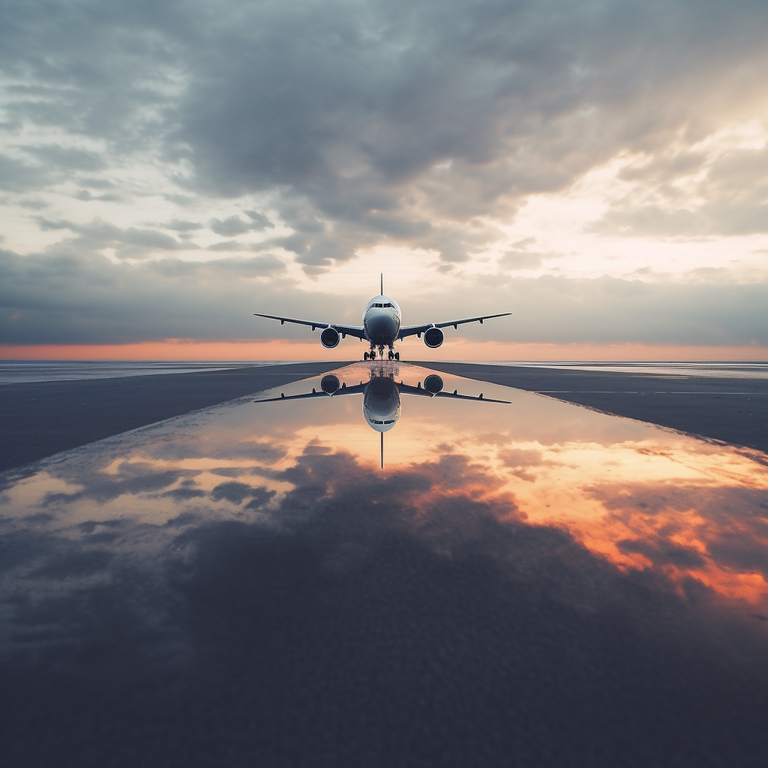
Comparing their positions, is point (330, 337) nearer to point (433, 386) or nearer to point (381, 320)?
point (381, 320)

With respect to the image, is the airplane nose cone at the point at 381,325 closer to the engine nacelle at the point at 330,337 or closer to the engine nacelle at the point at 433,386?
the engine nacelle at the point at 330,337

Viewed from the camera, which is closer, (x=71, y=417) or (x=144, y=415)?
(x=71, y=417)

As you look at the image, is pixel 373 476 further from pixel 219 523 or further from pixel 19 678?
pixel 19 678

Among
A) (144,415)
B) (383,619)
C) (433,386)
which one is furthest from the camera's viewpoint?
(433,386)

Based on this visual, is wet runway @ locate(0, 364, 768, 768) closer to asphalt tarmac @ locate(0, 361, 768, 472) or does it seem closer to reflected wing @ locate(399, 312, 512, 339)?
asphalt tarmac @ locate(0, 361, 768, 472)

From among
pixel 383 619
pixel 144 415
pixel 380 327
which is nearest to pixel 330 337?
pixel 380 327

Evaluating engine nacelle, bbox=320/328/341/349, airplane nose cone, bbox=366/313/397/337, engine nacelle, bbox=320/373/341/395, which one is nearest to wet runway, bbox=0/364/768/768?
engine nacelle, bbox=320/373/341/395

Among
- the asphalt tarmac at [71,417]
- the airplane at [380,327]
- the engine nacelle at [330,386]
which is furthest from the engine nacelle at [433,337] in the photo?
the asphalt tarmac at [71,417]

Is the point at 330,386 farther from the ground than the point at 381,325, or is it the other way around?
the point at 381,325
